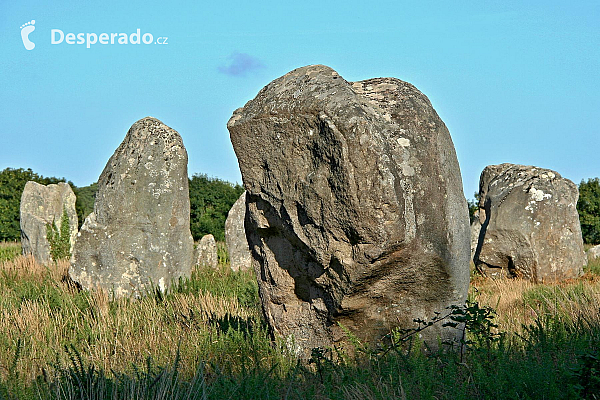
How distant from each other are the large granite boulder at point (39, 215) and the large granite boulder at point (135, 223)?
18.9ft

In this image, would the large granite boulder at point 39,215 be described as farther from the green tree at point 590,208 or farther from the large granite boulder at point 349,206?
the green tree at point 590,208

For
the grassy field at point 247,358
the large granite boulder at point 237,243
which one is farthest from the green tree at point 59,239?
the grassy field at point 247,358

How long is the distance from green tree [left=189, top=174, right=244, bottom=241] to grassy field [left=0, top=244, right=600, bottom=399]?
15016mm

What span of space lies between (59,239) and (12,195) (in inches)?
429

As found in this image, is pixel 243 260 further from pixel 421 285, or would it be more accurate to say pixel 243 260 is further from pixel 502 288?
pixel 421 285

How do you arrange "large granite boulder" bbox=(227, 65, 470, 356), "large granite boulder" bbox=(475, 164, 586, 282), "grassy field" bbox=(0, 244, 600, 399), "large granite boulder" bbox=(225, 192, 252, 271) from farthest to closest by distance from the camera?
"large granite boulder" bbox=(225, 192, 252, 271) → "large granite boulder" bbox=(475, 164, 586, 282) → "large granite boulder" bbox=(227, 65, 470, 356) → "grassy field" bbox=(0, 244, 600, 399)

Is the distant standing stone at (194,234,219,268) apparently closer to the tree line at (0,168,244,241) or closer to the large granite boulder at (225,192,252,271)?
the large granite boulder at (225,192,252,271)

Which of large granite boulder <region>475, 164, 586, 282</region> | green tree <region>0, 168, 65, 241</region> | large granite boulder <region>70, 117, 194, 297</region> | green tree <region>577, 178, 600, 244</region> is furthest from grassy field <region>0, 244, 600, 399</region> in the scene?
green tree <region>0, 168, 65, 241</region>

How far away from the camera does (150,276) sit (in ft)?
26.9

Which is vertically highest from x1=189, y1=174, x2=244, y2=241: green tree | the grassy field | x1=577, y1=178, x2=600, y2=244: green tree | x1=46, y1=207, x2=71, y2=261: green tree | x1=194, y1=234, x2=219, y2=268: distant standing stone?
x1=189, y1=174, x2=244, y2=241: green tree

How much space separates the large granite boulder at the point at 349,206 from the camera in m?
4.22

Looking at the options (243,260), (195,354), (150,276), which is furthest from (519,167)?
(195,354)

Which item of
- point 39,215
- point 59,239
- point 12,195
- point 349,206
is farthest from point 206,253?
point 12,195

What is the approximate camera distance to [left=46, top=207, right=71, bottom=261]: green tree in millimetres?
13422
